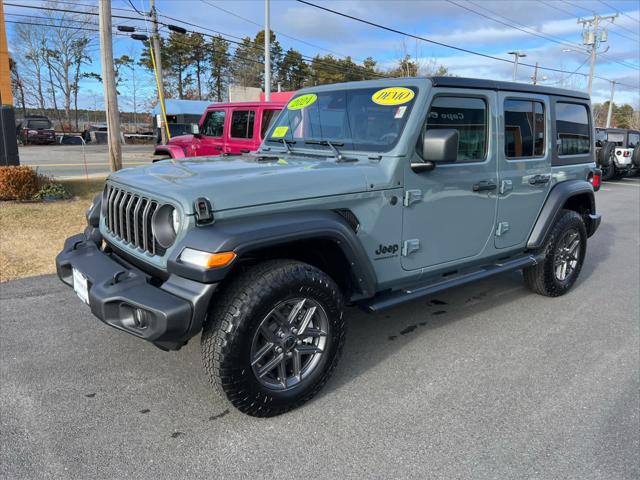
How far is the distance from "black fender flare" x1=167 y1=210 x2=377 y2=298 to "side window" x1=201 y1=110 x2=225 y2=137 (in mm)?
7880

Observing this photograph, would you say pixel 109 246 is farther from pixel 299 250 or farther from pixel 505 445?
pixel 505 445

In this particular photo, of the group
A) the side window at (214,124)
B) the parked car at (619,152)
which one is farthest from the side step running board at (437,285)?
the parked car at (619,152)

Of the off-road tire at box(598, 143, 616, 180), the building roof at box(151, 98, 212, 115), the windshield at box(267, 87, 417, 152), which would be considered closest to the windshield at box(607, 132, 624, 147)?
the off-road tire at box(598, 143, 616, 180)

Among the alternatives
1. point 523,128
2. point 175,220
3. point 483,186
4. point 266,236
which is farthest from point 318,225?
point 523,128

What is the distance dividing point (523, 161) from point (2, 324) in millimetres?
4448

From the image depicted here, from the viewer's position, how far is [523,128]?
4.08m

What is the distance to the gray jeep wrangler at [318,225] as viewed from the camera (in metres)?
2.46

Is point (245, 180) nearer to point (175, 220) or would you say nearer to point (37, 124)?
point (175, 220)

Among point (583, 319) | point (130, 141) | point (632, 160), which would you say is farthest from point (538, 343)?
point (130, 141)

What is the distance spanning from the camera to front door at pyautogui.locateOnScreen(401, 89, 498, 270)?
129 inches

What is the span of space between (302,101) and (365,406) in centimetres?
247

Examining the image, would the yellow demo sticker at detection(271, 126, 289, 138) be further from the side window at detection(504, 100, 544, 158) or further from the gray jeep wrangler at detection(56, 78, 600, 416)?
the side window at detection(504, 100, 544, 158)

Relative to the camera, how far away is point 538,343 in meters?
3.80

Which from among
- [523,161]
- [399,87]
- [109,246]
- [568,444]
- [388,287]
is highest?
[399,87]
